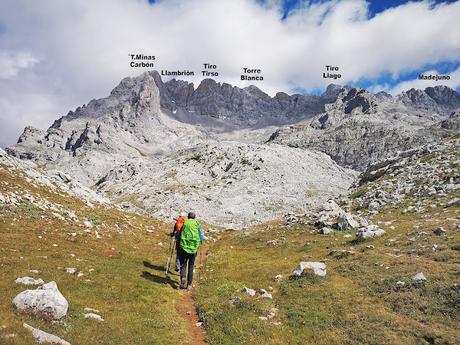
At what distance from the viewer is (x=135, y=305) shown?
17922 millimetres

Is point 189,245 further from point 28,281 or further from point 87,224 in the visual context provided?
point 87,224

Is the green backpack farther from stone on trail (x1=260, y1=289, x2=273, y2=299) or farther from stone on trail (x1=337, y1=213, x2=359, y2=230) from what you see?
stone on trail (x1=337, y1=213, x2=359, y2=230)

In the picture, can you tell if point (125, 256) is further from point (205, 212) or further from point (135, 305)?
point (205, 212)

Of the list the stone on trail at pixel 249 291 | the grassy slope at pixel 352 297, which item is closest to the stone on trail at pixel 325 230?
the grassy slope at pixel 352 297

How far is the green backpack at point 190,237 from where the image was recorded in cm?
2289

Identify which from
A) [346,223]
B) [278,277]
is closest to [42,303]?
[278,277]

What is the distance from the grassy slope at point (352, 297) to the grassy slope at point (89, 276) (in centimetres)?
271

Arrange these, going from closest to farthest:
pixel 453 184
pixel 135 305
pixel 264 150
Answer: pixel 135 305 → pixel 453 184 → pixel 264 150

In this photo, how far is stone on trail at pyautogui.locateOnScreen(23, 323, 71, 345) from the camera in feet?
37.2

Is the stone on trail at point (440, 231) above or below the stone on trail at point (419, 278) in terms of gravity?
above

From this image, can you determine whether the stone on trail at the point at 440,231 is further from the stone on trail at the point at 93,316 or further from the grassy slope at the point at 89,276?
the stone on trail at the point at 93,316

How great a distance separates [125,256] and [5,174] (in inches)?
683

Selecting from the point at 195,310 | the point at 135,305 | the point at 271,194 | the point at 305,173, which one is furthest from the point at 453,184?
the point at 305,173

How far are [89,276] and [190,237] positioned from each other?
6031 mm
